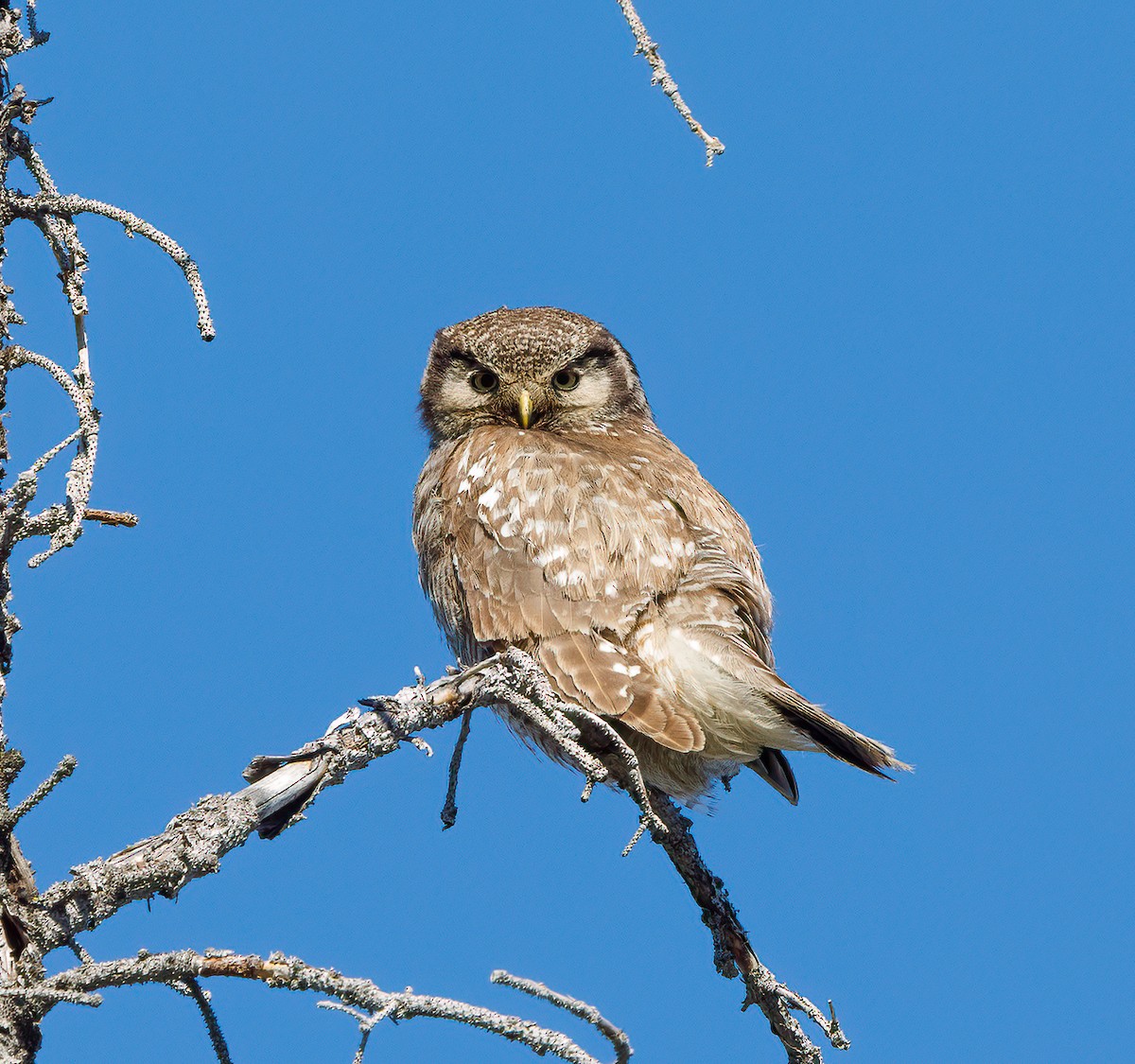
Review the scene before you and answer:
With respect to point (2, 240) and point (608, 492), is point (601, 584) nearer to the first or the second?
point (608, 492)

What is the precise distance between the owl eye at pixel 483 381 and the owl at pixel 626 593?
231mm

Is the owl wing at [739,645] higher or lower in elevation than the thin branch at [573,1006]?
higher

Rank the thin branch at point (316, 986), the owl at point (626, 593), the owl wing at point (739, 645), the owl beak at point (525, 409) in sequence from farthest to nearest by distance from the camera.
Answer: the owl beak at point (525, 409) → the owl at point (626, 593) → the owl wing at point (739, 645) → the thin branch at point (316, 986)

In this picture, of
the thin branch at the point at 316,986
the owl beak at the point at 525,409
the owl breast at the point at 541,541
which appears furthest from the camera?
the owl beak at the point at 525,409

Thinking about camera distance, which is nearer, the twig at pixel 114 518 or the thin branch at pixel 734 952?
the twig at pixel 114 518

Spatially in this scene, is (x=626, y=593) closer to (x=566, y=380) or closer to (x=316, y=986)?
(x=566, y=380)

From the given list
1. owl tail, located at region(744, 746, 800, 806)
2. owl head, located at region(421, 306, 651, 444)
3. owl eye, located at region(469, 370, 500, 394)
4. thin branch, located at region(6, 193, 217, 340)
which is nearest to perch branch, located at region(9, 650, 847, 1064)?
owl tail, located at region(744, 746, 800, 806)

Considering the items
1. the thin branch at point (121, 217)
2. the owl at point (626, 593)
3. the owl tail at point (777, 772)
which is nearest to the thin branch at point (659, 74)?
the thin branch at point (121, 217)

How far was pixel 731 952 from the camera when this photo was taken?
409cm

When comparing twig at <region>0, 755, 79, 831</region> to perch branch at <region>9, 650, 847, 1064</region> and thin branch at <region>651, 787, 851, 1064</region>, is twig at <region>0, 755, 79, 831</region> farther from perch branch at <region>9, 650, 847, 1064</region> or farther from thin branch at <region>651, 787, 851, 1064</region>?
thin branch at <region>651, 787, 851, 1064</region>

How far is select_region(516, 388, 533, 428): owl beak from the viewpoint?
5.27 m

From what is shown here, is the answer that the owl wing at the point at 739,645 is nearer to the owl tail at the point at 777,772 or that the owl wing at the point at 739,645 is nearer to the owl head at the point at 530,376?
the owl tail at the point at 777,772

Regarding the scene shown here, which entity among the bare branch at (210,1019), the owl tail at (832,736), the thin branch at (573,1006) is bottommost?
the bare branch at (210,1019)

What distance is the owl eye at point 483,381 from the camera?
5.50m
